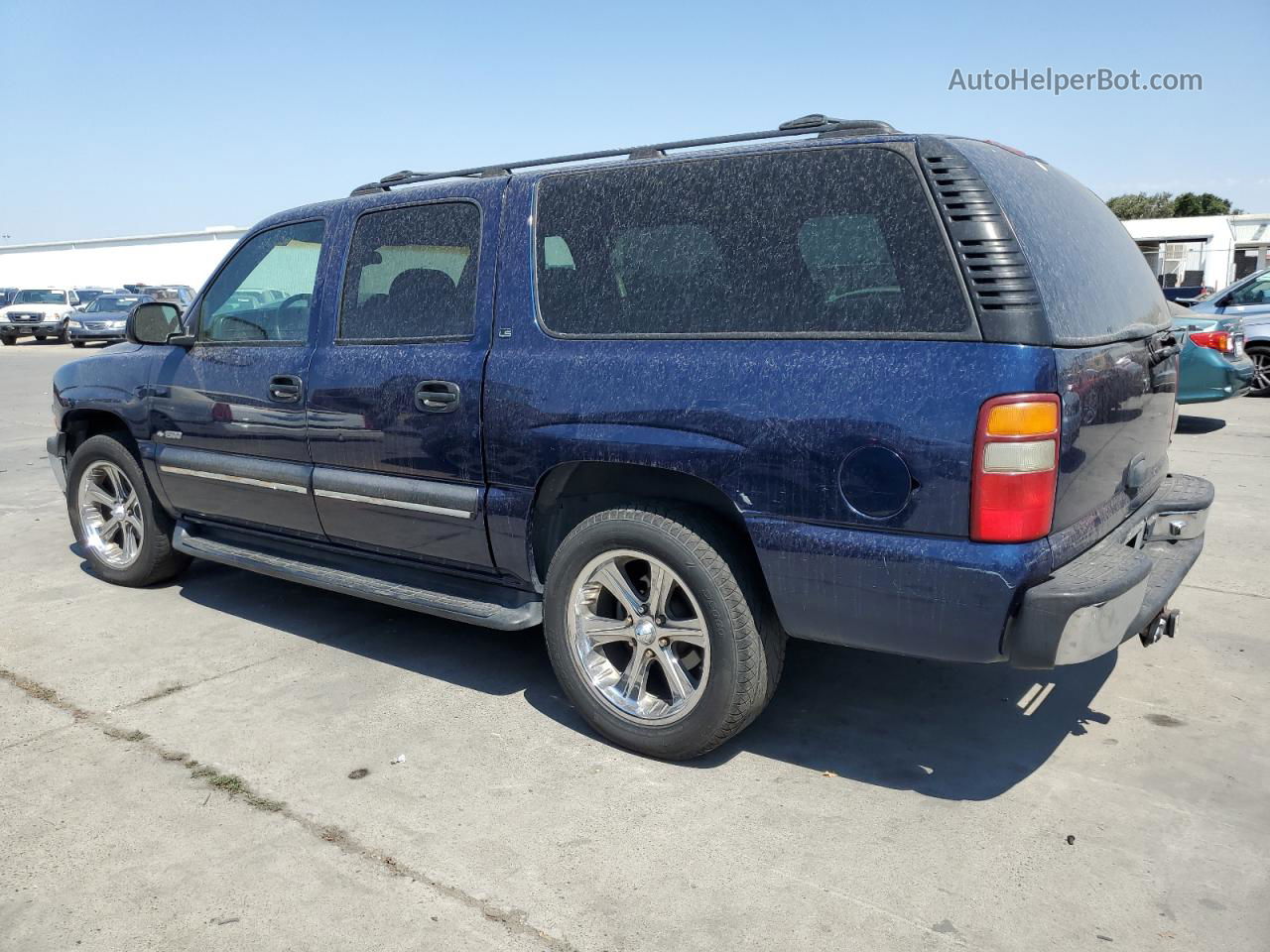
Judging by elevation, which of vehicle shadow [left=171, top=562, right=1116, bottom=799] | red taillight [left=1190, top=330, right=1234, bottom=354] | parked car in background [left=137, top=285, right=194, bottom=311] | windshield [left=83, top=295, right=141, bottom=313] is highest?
parked car in background [left=137, top=285, right=194, bottom=311]

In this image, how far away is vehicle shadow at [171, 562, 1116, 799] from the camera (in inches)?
133

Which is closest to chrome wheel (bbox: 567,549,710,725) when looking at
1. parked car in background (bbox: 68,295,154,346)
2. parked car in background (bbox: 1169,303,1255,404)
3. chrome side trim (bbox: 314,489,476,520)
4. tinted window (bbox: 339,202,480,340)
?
chrome side trim (bbox: 314,489,476,520)

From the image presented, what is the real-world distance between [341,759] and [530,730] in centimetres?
66

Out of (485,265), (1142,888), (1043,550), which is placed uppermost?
(485,265)

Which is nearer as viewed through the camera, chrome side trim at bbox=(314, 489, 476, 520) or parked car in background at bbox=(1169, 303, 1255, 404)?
chrome side trim at bbox=(314, 489, 476, 520)

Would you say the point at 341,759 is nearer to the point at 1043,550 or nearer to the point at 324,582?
the point at 324,582

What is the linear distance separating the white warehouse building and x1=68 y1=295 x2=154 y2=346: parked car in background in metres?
16.8

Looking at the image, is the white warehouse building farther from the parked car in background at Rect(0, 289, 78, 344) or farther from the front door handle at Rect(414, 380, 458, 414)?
the front door handle at Rect(414, 380, 458, 414)

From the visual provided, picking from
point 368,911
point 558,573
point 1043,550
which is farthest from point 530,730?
point 1043,550

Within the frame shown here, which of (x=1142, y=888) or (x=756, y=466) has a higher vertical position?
(x=756, y=466)

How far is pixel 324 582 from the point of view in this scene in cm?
427

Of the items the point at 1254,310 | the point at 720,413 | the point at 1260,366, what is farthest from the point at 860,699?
the point at 1260,366

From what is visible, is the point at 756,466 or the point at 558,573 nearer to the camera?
the point at 756,466

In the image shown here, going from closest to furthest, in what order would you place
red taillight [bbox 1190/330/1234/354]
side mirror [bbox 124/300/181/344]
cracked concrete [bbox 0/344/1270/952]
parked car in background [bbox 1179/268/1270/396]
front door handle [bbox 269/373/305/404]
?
cracked concrete [bbox 0/344/1270/952]
front door handle [bbox 269/373/305/404]
side mirror [bbox 124/300/181/344]
red taillight [bbox 1190/330/1234/354]
parked car in background [bbox 1179/268/1270/396]
